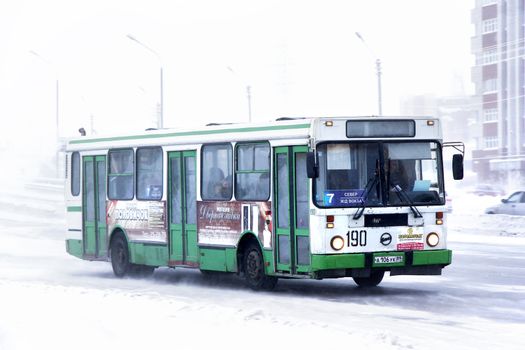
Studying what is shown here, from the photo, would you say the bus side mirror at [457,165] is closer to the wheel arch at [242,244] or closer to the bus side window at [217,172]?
the wheel arch at [242,244]

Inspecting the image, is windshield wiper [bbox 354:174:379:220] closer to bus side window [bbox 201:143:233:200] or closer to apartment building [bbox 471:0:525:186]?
bus side window [bbox 201:143:233:200]

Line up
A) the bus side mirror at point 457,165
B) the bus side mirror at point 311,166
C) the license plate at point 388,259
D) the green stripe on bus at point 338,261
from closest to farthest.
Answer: the bus side mirror at point 311,166 → the green stripe on bus at point 338,261 → the license plate at point 388,259 → the bus side mirror at point 457,165

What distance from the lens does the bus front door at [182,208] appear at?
20250 mm

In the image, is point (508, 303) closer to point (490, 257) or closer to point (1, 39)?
point (490, 257)

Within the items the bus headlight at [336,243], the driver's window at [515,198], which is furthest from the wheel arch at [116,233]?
the driver's window at [515,198]

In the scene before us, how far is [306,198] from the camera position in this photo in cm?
1736

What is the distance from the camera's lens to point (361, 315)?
1463 centimetres

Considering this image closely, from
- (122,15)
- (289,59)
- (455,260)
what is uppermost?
(122,15)

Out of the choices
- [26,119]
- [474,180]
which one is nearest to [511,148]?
[474,180]

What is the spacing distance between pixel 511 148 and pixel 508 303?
86.9 meters

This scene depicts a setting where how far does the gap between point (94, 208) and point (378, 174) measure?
7735mm

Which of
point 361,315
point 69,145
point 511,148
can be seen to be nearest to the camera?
point 361,315

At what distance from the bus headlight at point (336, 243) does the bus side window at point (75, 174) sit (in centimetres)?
820

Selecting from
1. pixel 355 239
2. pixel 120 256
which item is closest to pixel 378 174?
pixel 355 239
